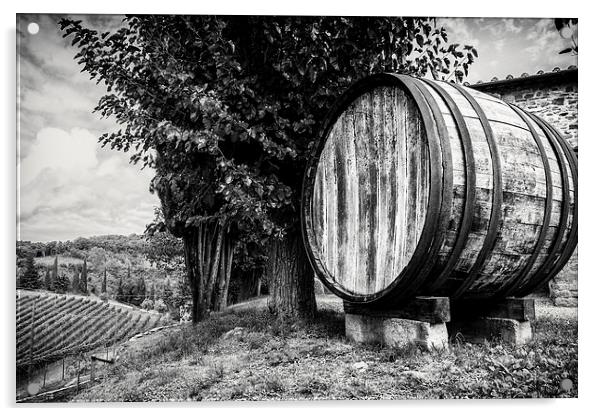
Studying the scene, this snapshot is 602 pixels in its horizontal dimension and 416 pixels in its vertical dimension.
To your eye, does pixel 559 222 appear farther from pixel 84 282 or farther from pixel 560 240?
pixel 84 282

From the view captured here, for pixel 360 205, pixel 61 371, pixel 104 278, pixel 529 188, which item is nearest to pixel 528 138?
pixel 529 188

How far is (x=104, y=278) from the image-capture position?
3.18 metres

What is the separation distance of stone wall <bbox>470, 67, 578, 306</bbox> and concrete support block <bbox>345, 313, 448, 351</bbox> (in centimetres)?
94

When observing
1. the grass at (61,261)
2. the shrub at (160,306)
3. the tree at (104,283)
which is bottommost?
the shrub at (160,306)

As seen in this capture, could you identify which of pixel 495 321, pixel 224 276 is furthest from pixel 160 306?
pixel 495 321

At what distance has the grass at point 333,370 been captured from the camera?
9.18ft

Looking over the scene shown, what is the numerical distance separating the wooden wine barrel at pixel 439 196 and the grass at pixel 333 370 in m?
0.35

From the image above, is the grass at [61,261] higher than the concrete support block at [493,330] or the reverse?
higher

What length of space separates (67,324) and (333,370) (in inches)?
63.6

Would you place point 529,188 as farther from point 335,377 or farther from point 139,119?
point 139,119

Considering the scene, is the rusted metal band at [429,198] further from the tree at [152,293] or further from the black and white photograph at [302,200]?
the tree at [152,293]

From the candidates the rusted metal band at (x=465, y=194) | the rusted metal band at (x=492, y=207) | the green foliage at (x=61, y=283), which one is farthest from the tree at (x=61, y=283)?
the rusted metal band at (x=492, y=207)

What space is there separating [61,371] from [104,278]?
23.1 inches

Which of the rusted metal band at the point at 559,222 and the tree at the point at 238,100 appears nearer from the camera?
the rusted metal band at the point at 559,222
